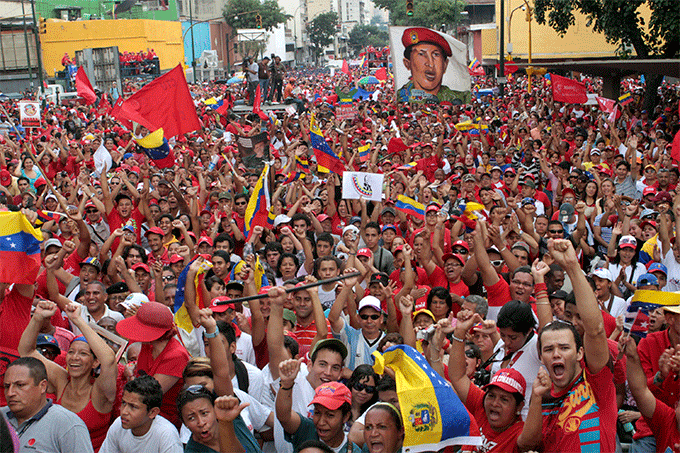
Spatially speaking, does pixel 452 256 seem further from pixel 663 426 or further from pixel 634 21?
pixel 634 21

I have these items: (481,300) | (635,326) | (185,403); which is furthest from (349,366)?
(635,326)

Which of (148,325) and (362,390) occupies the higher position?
(148,325)

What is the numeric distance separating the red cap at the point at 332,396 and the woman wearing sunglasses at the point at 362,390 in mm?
401

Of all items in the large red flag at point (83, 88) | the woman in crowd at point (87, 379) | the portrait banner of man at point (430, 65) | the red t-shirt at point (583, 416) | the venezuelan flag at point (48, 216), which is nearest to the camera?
the red t-shirt at point (583, 416)

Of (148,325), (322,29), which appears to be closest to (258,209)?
(148,325)

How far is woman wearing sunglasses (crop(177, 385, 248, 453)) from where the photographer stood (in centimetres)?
366

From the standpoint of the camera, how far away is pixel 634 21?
61.2 ft

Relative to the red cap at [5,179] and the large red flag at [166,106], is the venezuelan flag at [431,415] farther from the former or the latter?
the red cap at [5,179]

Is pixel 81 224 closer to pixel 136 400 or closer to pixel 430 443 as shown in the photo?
pixel 136 400

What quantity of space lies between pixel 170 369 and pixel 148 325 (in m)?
0.30

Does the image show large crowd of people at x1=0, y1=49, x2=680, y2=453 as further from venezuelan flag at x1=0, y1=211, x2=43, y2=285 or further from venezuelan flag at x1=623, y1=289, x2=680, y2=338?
venezuelan flag at x1=0, y1=211, x2=43, y2=285

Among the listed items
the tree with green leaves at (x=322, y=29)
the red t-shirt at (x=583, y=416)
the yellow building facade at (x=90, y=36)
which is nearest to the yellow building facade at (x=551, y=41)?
the yellow building facade at (x=90, y=36)

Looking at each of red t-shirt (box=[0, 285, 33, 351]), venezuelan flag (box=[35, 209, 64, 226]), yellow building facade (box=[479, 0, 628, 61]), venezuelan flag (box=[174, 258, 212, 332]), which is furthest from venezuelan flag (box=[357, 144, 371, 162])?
yellow building facade (box=[479, 0, 628, 61])

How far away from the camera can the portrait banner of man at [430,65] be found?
17.2 metres
